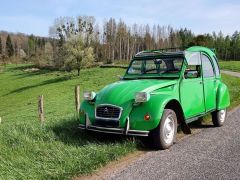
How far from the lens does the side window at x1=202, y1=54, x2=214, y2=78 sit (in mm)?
9703

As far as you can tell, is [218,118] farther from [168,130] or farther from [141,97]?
[141,97]

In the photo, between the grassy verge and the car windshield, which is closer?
the grassy verge

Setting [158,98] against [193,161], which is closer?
[193,161]

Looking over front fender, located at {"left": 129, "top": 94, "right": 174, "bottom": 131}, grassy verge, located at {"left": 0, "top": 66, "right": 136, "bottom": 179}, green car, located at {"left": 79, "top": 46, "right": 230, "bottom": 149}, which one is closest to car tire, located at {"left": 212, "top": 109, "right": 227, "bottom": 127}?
green car, located at {"left": 79, "top": 46, "right": 230, "bottom": 149}

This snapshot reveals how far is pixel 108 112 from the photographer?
744cm

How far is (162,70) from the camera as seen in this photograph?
29.5ft

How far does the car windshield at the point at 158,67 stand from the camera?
880 centimetres

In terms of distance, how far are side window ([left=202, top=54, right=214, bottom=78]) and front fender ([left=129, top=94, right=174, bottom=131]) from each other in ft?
9.21

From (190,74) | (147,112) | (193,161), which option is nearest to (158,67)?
(190,74)

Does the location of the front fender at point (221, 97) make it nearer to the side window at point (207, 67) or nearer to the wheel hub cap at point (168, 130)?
the side window at point (207, 67)

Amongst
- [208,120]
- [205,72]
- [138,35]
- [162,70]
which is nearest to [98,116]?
[162,70]

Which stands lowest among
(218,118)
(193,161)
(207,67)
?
(193,161)

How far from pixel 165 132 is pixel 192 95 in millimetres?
Result: 1585

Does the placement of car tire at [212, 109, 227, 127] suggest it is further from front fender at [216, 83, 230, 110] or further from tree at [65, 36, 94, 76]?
tree at [65, 36, 94, 76]
